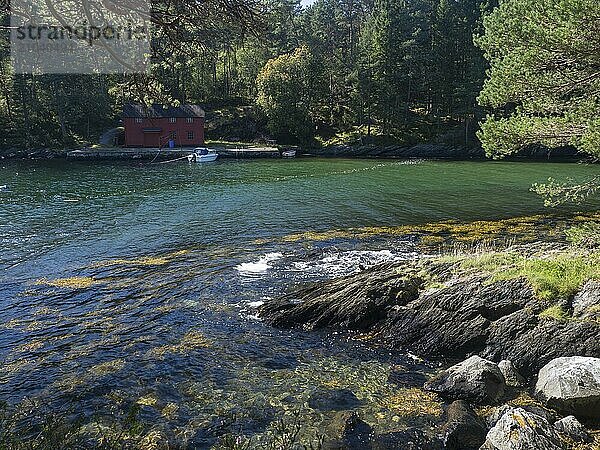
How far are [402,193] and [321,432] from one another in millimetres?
29244

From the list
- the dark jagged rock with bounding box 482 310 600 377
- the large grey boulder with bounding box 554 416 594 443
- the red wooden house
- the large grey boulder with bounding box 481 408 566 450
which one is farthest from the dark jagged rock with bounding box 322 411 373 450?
the red wooden house

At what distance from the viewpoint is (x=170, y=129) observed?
73.4 m

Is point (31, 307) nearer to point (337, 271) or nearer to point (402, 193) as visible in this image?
point (337, 271)

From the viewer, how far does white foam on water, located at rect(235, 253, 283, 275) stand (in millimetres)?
18453

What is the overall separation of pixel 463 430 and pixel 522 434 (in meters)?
1.05

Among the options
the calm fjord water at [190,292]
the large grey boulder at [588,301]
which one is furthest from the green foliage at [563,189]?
the calm fjord water at [190,292]

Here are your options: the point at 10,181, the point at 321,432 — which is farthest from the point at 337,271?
the point at 10,181

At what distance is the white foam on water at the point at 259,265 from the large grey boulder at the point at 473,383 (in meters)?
9.12

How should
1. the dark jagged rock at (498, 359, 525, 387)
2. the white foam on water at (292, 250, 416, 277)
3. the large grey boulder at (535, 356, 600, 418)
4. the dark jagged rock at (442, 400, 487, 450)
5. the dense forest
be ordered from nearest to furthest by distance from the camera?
the dark jagged rock at (442, 400, 487, 450) → the large grey boulder at (535, 356, 600, 418) → the dark jagged rock at (498, 359, 525, 387) → the white foam on water at (292, 250, 416, 277) → the dense forest

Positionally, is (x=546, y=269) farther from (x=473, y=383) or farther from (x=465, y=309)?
(x=473, y=383)

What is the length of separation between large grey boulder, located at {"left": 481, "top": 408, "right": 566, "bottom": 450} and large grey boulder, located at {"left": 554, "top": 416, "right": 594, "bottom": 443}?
32 cm

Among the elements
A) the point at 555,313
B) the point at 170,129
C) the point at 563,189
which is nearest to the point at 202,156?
the point at 170,129

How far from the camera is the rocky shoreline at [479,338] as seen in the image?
28.4 feet

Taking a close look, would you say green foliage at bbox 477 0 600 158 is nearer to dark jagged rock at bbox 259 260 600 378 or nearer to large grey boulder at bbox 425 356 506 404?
dark jagged rock at bbox 259 260 600 378
